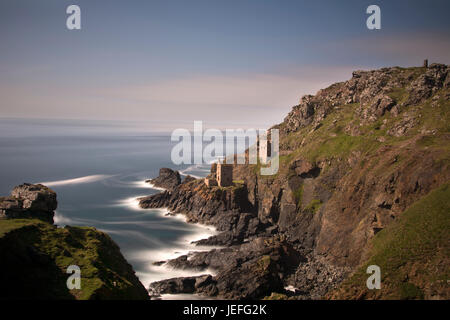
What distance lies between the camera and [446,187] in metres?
49.4

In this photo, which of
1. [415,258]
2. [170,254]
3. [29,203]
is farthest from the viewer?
[170,254]

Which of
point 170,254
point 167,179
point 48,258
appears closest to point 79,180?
point 167,179

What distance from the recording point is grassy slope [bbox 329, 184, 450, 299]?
37.4 meters

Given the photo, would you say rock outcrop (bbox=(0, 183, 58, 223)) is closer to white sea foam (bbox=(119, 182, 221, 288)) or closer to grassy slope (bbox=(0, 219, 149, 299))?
grassy slope (bbox=(0, 219, 149, 299))

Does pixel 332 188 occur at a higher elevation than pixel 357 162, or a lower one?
lower

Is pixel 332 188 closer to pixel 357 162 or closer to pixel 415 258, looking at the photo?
pixel 357 162

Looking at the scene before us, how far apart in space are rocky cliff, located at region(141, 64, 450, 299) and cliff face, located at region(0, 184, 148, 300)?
24665 millimetres

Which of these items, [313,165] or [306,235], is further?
[313,165]

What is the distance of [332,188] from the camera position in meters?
80.8

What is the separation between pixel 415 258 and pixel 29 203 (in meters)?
45.3

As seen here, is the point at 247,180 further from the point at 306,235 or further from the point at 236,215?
the point at 306,235
